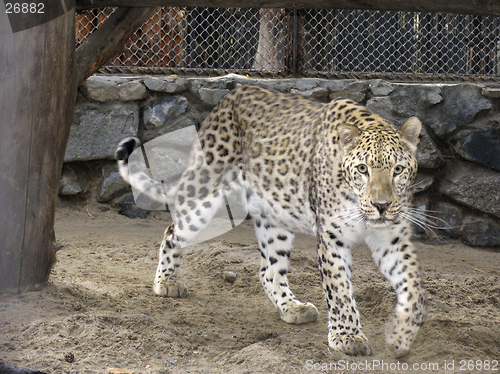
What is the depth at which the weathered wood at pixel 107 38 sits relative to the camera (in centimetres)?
391

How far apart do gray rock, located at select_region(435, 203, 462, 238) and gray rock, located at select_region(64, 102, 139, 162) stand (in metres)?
3.46

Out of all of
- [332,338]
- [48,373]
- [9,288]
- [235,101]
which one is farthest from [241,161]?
[48,373]

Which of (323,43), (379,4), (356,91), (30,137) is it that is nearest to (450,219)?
(356,91)

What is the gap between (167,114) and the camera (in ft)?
20.3

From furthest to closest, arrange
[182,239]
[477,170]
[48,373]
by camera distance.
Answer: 1. [477,170]
2. [182,239]
3. [48,373]

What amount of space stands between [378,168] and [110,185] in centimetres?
372

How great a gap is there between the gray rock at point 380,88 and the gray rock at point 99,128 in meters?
2.58

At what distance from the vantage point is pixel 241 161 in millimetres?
4508

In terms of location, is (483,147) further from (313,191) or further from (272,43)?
(313,191)

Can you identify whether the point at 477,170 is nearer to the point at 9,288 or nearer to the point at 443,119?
the point at 443,119

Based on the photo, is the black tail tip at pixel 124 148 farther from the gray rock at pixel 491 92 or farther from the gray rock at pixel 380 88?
the gray rock at pixel 491 92

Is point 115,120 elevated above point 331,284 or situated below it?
above

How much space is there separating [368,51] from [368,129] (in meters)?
3.23

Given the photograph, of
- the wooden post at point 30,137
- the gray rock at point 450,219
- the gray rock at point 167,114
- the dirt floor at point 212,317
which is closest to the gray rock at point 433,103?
the gray rock at point 450,219
